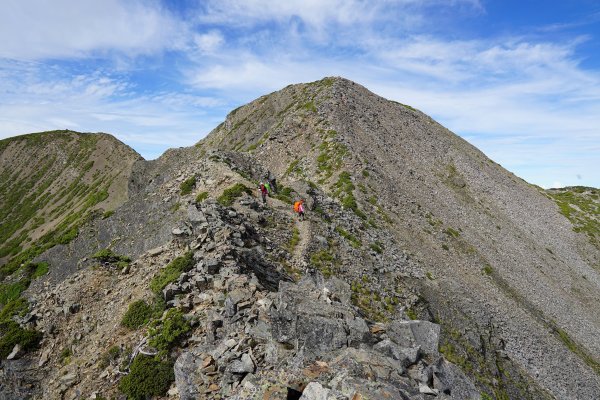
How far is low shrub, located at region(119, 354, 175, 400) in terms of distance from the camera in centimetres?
1512

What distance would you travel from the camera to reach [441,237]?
179ft

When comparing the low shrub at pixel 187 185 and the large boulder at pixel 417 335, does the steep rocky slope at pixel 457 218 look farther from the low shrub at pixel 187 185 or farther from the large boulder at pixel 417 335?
the low shrub at pixel 187 185

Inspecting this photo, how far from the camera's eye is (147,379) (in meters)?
15.4

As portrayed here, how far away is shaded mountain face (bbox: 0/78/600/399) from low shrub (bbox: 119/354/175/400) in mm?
120

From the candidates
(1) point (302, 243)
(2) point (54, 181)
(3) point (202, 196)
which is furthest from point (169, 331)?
(2) point (54, 181)

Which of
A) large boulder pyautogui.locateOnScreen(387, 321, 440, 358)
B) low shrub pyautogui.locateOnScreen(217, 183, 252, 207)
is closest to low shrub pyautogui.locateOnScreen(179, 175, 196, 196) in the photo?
low shrub pyautogui.locateOnScreen(217, 183, 252, 207)

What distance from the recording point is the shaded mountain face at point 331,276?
14422 millimetres

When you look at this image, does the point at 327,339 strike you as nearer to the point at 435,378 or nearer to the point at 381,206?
the point at 435,378

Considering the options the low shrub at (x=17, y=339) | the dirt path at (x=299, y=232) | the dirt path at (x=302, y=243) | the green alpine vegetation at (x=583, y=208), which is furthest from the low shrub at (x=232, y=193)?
the green alpine vegetation at (x=583, y=208)

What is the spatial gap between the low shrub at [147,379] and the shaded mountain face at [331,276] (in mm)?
120

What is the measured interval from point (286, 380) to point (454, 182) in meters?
71.6

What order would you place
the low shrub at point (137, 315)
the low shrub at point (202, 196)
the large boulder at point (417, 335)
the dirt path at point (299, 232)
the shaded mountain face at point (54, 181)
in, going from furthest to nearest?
1. the shaded mountain face at point (54, 181)
2. the low shrub at point (202, 196)
3. the dirt path at point (299, 232)
4. the low shrub at point (137, 315)
5. the large boulder at point (417, 335)

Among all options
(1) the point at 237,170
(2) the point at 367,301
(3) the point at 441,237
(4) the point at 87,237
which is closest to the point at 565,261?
(3) the point at 441,237

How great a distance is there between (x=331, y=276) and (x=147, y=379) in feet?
57.2
